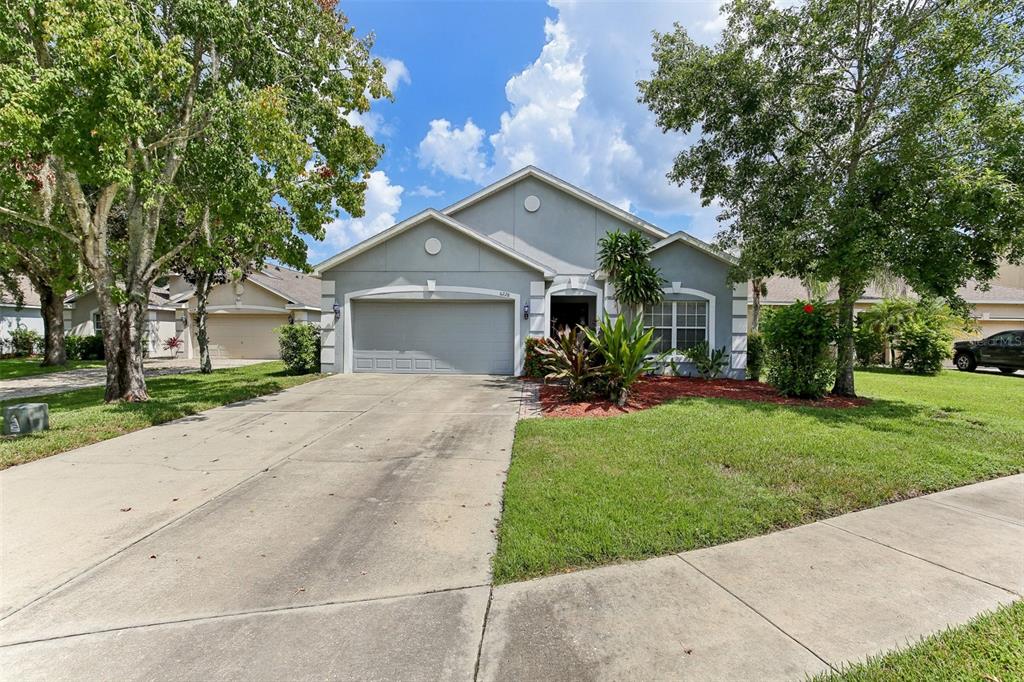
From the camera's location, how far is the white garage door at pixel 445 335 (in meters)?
13.8

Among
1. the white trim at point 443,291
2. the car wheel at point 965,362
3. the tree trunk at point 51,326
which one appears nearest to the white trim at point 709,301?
the white trim at point 443,291

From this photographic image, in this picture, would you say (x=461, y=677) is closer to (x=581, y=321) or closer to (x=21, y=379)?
(x=581, y=321)

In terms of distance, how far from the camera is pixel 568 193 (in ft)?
49.3

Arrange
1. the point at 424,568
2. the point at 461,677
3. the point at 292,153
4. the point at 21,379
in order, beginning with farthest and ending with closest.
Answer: the point at 21,379 → the point at 292,153 → the point at 424,568 → the point at 461,677

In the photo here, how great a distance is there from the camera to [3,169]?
24.7 feet

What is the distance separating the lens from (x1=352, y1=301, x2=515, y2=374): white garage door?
13.8 meters

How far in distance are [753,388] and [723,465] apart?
269 inches

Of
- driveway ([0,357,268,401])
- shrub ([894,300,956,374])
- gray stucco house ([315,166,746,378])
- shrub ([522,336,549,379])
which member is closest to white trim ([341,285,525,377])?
gray stucco house ([315,166,746,378])

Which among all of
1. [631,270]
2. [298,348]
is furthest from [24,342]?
[631,270]

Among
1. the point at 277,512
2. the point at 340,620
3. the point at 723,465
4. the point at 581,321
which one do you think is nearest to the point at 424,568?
the point at 340,620

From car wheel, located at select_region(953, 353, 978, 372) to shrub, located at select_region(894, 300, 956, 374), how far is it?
117 inches

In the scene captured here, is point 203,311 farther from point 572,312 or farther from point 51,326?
point 572,312

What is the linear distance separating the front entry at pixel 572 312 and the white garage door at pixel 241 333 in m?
13.4

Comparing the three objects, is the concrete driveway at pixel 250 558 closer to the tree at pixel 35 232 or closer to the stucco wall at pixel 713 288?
the tree at pixel 35 232
